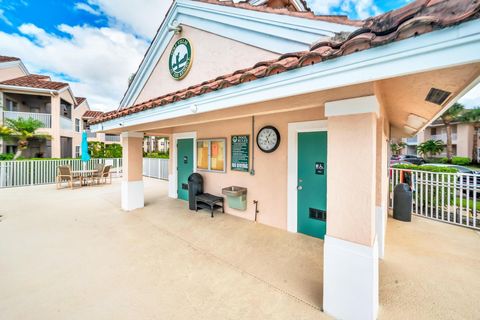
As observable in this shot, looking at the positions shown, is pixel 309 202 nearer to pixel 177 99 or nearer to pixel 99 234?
pixel 177 99

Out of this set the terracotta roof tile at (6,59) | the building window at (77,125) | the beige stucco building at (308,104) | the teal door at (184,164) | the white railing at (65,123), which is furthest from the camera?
the building window at (77,125)

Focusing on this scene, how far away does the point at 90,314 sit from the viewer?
235 cm

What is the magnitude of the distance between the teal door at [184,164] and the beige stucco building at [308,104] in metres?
0.07

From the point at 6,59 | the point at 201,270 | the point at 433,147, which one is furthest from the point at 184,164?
the point at 433,147

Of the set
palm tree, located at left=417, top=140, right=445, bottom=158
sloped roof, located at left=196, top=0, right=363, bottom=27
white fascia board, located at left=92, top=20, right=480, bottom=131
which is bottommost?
white fascia board, located at left=92, top=20, right=480, bottom=131

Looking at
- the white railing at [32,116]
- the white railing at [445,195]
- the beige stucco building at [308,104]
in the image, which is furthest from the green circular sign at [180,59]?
the white railing at [32,116]

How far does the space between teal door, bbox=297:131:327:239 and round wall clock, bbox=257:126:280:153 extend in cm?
59

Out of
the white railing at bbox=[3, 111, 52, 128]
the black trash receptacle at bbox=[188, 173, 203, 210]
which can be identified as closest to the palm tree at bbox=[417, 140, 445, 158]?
the black trash receptacle at bbox=[188, 173, 203, 210]

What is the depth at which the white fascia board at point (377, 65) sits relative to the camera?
1284 mm

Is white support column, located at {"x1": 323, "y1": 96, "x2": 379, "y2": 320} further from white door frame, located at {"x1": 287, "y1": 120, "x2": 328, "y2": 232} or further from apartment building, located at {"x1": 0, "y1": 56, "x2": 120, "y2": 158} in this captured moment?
apartment building, located at {"x1": 0, "y1": 56, "x2": 120, "y2": 158}

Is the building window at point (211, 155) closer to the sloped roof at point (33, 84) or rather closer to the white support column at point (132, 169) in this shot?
the white support column at point (132, 169)

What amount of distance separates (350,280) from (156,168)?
14.1m

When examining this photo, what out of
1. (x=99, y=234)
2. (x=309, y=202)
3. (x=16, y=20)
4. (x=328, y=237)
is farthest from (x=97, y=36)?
(x=328, y=237)

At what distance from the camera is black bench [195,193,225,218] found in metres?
5.98
